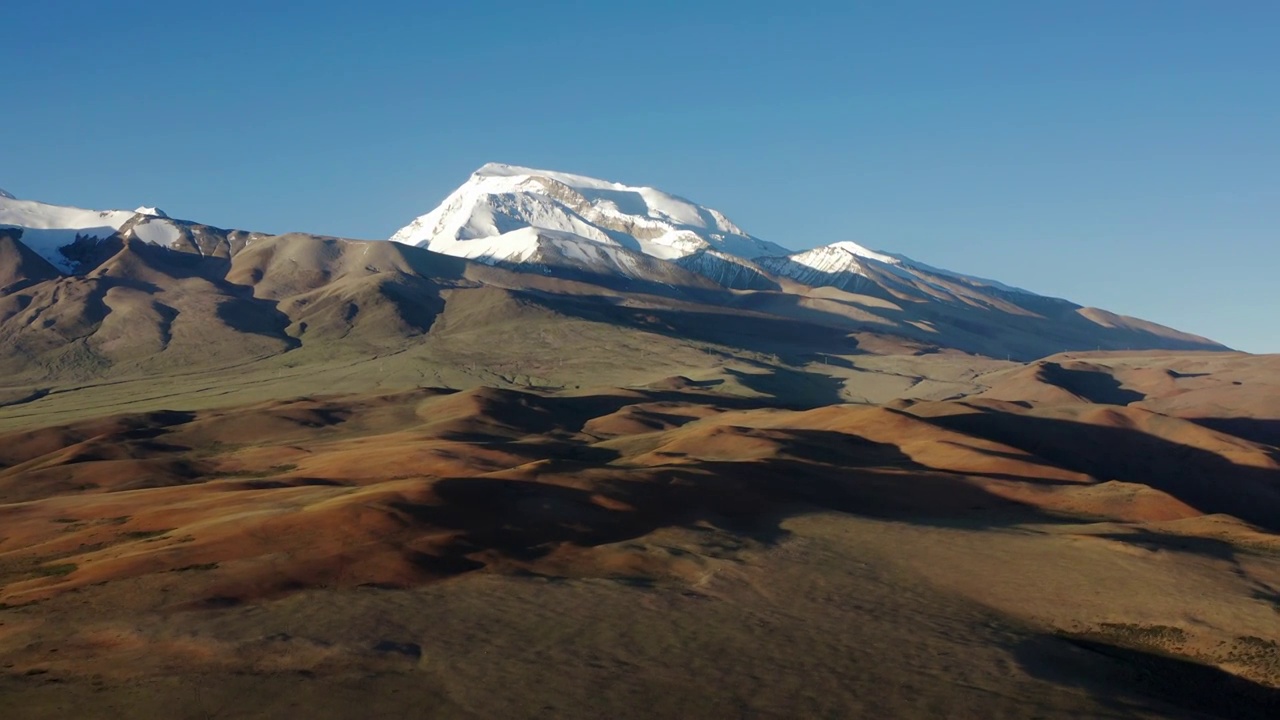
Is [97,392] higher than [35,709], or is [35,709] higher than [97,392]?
[35,709]

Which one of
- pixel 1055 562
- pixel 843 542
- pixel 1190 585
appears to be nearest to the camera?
pixel 1190 585

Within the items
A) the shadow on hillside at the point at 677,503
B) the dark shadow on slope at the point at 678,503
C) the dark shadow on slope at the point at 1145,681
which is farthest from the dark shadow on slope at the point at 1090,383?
the dark shadow on slope at the point at 1145,681

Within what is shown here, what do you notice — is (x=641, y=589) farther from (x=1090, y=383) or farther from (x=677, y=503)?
Answer: (x=1090, y=383)

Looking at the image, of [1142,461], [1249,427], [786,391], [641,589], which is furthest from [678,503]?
[786,391]

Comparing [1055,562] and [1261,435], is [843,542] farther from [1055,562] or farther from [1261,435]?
[1261,435]

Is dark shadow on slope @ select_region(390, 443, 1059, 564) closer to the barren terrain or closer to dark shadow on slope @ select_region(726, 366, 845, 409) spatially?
the barren terrain

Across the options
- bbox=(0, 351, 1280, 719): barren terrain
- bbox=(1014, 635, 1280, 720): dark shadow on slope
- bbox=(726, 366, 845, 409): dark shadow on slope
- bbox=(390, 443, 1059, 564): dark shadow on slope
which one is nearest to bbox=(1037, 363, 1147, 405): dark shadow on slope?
bbox=(726, 366, 845, 409): dark shadow on slope

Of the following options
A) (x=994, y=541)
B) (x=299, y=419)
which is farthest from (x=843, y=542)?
(x=299, y=419)

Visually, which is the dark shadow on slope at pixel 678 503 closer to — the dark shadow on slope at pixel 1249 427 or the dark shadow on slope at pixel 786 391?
the dark shadow on slope at pixel 1249 427

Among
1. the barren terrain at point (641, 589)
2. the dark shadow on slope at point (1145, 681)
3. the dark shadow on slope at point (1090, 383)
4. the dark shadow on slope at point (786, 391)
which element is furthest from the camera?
the dark shadow on slope at point (786, 391)
